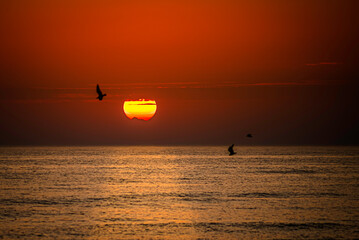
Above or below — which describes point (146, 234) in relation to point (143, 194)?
below

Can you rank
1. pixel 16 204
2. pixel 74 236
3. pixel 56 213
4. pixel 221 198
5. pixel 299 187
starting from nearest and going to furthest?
pixel 74 236
pixel 56 213
pixel 16 204
pixel 221 198
pixel 299 187

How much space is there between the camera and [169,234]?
107 ft

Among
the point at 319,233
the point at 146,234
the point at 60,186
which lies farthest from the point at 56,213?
the point at 60,186

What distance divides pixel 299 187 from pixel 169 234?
3334 cm

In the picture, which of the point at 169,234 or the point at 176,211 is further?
the point at 176,211

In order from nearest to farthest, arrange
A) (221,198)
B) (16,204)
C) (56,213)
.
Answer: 1. (56,213)
2. (16,204)
3. (221,198)

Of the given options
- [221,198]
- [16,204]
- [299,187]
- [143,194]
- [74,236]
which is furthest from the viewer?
[299,187]

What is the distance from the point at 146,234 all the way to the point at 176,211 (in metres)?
9.40

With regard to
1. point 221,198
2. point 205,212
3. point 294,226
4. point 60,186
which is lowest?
point 294,226

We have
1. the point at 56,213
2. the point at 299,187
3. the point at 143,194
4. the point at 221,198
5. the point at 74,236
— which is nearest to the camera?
the point at 74,236

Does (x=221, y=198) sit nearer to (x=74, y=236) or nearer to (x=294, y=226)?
(x=294, y=226)

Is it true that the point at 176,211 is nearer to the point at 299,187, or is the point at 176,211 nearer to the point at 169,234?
the point at 169,234

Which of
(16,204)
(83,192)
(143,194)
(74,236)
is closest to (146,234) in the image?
(74,236)

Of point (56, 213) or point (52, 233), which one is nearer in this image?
point (52, 233)
